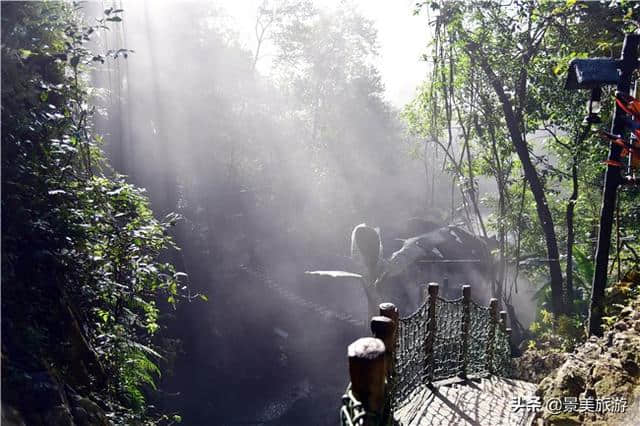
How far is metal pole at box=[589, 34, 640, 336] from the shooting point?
424 cm

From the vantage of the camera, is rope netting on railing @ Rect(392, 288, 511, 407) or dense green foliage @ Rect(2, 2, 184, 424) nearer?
dense green foliage @ Rect(2, 2, 184, 424)

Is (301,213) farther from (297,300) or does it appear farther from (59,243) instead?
(59,243)

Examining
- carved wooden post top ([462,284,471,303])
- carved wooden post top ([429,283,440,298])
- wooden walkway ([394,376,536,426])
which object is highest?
carved wooden post top ([429,283,440,298])

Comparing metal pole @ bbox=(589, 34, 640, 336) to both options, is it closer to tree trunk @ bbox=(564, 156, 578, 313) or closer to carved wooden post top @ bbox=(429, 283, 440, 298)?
carved wooden post top @ bbox=(429, 283, 440, 298)

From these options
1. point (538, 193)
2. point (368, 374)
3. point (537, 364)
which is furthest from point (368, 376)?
point (538, 193)

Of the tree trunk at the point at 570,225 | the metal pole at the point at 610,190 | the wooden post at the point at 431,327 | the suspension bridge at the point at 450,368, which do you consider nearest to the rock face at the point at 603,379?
the suspension bridge at the point at 450,368

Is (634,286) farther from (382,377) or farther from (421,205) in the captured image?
(421,205)

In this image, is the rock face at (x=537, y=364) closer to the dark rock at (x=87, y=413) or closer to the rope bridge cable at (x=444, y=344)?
the rope bridge cable at (x=444, y=344)

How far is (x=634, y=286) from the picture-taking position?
14.9 ft

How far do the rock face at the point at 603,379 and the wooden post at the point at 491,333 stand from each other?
2.52 metres

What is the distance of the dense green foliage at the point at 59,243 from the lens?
129 inches

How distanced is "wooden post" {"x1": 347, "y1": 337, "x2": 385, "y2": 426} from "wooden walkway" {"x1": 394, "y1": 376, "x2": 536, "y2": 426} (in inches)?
91.7

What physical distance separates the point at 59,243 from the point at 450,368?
176 inches

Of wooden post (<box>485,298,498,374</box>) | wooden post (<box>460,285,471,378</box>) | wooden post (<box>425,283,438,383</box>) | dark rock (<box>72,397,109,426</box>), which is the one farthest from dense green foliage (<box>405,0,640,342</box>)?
dark rock (<box>72,397,109,426</box>)
